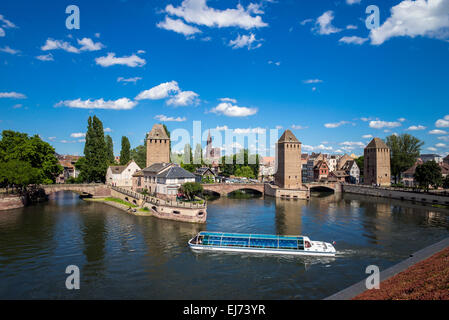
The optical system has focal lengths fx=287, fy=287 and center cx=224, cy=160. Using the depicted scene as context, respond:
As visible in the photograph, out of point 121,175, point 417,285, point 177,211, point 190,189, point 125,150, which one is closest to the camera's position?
point 417,285

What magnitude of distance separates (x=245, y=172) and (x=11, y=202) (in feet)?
267

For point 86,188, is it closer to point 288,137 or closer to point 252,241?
point 252,241

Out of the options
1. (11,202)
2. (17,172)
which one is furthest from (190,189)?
(17,172)

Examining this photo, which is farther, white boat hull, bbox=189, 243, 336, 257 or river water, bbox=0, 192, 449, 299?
white boat hull, bbox=189, 243, 336, 257

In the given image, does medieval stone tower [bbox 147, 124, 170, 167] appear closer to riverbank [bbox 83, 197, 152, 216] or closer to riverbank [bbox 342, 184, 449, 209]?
riverbank [bbox 83, 197, 152, 216]

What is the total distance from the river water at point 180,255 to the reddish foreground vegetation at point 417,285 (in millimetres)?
4971

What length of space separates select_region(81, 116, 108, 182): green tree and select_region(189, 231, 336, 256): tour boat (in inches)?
2185

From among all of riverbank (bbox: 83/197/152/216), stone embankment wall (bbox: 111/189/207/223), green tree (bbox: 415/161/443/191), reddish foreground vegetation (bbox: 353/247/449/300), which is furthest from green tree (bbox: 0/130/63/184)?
green tree (bbox: 415/161/443/191)

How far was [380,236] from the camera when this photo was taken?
134ft

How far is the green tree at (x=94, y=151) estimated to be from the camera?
7869cm

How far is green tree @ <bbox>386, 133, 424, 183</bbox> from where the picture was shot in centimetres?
10788

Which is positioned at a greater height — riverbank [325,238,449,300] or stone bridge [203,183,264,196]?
stone bridge [203,183,264,196]

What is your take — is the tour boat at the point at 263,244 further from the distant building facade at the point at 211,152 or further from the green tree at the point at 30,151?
the distant building facade at the point at 211,152

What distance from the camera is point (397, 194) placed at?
82000mm
